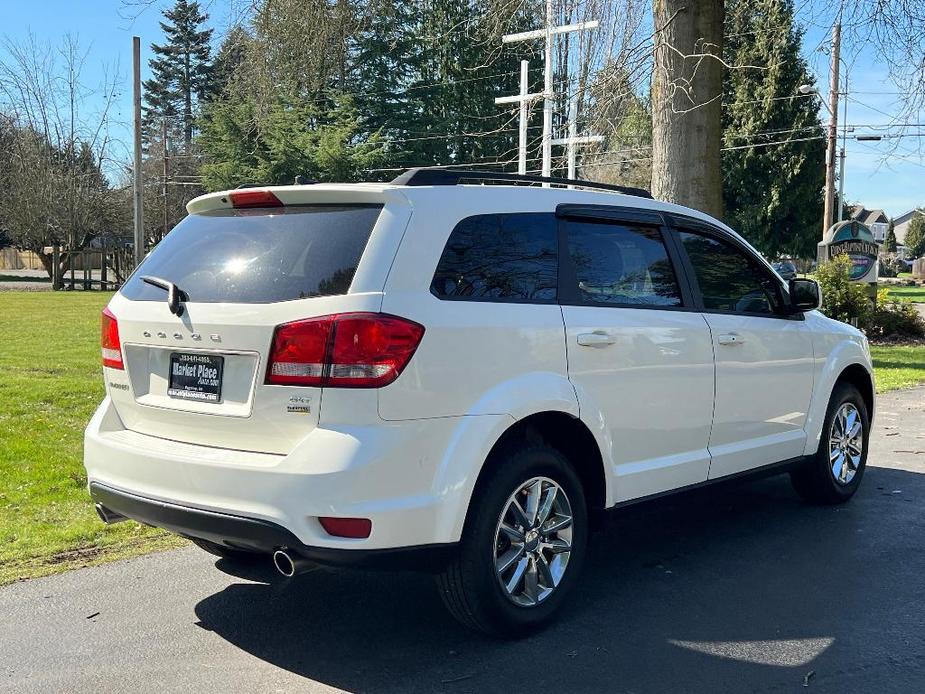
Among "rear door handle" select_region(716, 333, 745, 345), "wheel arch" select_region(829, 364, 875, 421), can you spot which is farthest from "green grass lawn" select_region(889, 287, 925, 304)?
"rear door handle" select_region(716, 333, 745, 345)

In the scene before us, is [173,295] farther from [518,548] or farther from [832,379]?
[832,379]

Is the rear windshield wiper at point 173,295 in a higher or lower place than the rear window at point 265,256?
lower

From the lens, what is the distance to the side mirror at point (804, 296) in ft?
18.6

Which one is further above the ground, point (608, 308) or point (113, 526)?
point (608, 308)

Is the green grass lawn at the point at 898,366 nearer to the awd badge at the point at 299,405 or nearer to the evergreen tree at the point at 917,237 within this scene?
the awd badge at the point at 299,405

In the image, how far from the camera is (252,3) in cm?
1196

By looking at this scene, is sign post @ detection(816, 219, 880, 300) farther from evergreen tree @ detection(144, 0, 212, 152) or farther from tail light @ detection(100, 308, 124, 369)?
evergreen tree @ detection(144, 0, 212, 152)

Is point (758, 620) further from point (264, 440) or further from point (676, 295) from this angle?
point (264, 440)

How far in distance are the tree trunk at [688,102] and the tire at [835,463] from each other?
3579 millimetres

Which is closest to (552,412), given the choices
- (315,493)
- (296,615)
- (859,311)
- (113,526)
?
(315,493)

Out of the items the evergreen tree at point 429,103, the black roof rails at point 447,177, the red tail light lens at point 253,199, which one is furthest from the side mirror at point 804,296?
the evergreen tree at point 429,103

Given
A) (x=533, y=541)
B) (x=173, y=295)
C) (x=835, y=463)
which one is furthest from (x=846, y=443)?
(x=173, y=295)

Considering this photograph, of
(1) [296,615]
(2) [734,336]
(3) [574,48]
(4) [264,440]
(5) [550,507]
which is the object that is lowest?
(1) [296,615]

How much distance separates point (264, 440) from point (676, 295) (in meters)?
2.43
